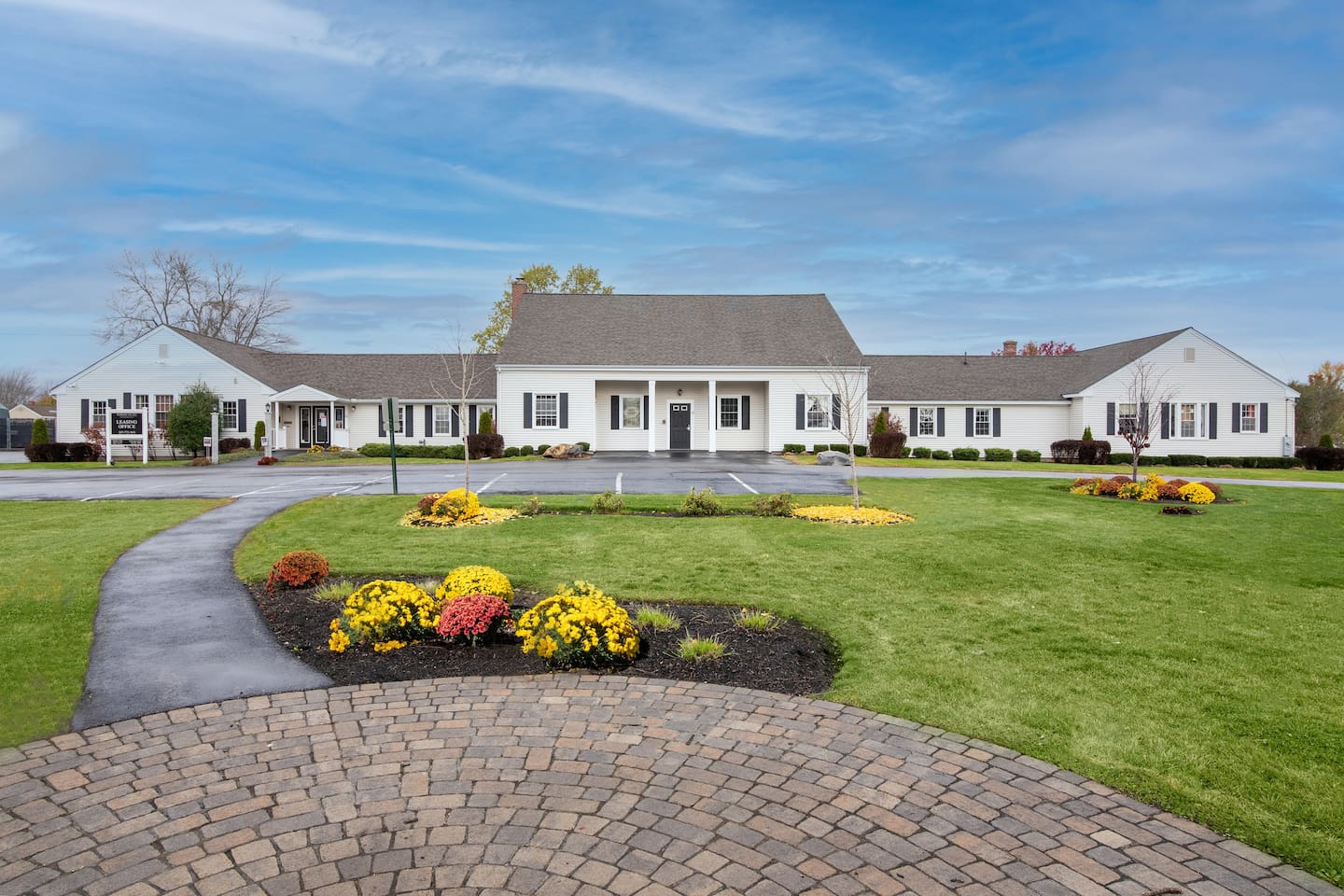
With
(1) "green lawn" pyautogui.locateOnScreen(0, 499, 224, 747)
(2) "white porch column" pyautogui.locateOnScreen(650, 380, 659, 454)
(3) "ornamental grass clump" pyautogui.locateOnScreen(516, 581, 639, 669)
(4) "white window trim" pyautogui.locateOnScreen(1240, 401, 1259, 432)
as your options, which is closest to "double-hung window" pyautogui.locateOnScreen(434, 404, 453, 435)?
(2) "white porch column" pyautogui.locateOnScreen(650, 380, 659, 454)

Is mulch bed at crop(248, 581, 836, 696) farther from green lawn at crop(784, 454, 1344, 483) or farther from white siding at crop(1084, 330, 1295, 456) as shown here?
white siding at crop(1084, 330, 1295, 456)

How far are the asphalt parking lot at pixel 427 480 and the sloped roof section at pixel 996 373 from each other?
1297cm

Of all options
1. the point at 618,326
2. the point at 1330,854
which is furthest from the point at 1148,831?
the point at 618,326

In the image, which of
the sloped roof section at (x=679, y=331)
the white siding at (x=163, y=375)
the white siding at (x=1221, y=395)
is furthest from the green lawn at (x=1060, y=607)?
the white siding at (x=163, y=375)

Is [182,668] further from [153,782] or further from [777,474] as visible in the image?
[777,474]

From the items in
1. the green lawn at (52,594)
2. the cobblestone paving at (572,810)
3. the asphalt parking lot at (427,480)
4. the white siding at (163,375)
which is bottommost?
the cobblestone paving at (572,810)

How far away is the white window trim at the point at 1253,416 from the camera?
1394 inches

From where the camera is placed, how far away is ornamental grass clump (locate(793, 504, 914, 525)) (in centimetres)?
1289

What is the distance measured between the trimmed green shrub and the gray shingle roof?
2381cm

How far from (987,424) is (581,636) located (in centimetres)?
3482

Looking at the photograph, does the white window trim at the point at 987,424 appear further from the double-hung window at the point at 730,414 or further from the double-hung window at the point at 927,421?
the double-hung window at the point at 730,414

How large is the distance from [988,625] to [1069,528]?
6224mm

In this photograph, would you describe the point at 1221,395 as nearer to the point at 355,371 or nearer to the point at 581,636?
the point at 581,636

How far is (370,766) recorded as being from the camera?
4305mm
